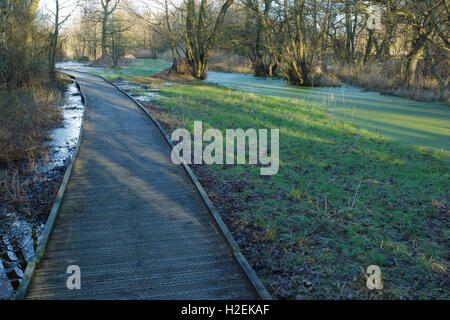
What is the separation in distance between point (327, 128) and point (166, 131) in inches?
167

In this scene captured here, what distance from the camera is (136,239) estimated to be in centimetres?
446

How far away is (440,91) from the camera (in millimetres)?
13602

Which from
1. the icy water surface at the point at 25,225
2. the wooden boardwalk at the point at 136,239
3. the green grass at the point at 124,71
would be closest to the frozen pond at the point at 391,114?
the wooden boardwalk at the point at 136,239

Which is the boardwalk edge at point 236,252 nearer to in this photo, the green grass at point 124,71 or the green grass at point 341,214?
the green grass at point 341,214

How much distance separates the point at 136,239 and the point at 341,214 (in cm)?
289

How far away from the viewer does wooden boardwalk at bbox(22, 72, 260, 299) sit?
11.7ft

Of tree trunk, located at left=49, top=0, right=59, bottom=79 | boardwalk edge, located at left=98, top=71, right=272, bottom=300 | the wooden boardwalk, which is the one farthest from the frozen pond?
tree trunk, located at left=49, top=0, right=59, bottom=79

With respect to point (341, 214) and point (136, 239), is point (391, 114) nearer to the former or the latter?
point (341, 214)

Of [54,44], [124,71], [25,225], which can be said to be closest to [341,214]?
[25,225]

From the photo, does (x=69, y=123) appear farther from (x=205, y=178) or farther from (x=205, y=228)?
(x=205, y=228)

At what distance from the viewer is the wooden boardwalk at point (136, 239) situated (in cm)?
356

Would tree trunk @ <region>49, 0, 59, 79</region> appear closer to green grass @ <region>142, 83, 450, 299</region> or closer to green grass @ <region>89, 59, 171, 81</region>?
green grass @ <region>89, 59, 171, 81</region>

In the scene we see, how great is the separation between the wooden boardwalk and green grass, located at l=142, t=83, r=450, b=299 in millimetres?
491

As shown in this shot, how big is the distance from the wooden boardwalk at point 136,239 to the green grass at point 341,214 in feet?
1.61
